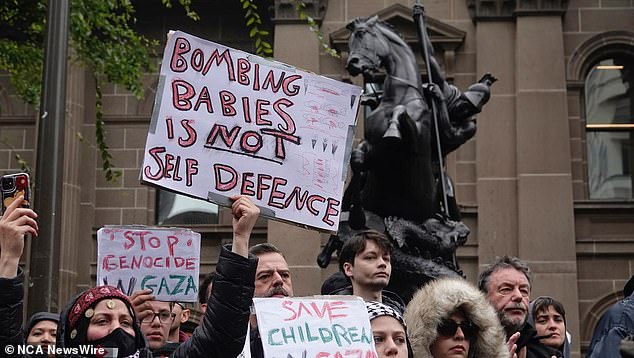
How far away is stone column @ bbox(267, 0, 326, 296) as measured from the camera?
1983 cm

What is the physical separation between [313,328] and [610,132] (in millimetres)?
15978

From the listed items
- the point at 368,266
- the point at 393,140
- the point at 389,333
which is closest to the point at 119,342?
the point at 389,333

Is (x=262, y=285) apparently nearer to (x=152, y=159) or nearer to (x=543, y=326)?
(x=152, y=159)

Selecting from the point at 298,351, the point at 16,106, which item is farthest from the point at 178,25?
the point at 298,351

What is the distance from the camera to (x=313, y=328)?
5855 mm

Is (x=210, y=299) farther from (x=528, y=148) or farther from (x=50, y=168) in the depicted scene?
(x=528, y=148)

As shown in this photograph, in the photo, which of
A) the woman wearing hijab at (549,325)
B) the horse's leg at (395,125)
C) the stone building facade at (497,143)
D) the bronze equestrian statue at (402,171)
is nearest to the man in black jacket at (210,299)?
the woman wearing hijab at (549,325)

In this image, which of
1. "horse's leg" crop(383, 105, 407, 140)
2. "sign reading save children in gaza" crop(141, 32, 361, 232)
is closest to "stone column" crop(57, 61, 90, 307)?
"horse's leg" crop(383, 105, 407, 140)

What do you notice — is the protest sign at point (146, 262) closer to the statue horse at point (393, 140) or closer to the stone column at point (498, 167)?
the statue horse at point (393, 140)

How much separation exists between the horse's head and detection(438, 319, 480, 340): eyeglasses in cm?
453

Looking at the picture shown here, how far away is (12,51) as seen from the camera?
14.6m

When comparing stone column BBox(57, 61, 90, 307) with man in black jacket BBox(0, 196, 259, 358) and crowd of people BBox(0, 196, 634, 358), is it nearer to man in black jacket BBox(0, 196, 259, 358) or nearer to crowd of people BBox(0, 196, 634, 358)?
crowd of people BBox(0, 196, 634, 358)

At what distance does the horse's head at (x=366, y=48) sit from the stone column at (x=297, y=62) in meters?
9.13

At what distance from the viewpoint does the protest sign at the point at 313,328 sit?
577 centimetres
